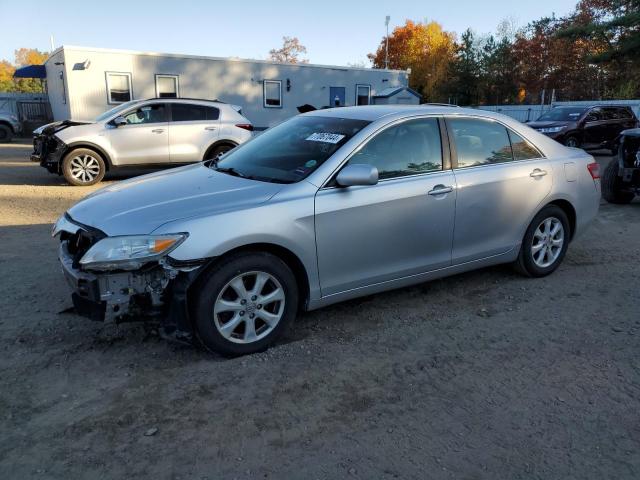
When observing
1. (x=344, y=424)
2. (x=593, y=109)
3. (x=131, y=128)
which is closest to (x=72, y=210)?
(x=344, y=424)

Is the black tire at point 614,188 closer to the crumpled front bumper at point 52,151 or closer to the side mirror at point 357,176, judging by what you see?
the side mirror at point 357,176

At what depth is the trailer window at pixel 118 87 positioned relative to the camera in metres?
18.8

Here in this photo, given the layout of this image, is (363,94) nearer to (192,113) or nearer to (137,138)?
(192,113)

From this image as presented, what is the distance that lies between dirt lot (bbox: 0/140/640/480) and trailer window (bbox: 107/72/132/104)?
16071 mm

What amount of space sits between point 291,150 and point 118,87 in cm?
1716

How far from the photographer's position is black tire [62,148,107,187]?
377 inches

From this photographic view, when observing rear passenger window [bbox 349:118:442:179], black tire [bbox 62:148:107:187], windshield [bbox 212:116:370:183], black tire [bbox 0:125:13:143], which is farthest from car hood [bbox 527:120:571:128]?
black tire [bbox 0:125:13:143]

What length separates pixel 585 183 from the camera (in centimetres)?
509

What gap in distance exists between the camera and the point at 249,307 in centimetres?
334

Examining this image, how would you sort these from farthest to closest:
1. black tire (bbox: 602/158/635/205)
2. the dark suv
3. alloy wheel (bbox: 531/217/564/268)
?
the dark suv
black tire (bbox: 602/158/635/205)
alloy wheel (bbox: 531/217/564/268)

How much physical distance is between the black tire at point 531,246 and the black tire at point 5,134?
21448mm

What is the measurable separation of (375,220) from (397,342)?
2.87 ft

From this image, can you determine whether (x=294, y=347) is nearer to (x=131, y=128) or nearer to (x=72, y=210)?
(x=72, y=210)

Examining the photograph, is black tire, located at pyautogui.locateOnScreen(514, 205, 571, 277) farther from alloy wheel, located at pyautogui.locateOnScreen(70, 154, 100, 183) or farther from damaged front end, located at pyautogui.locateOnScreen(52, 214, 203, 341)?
alloy wheel, located at pyautogui.locateOnScreen(70, 154, 100, 183)
